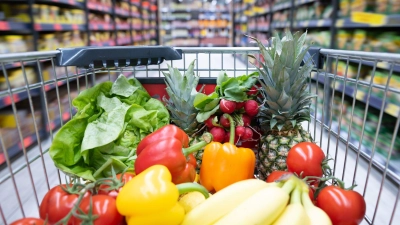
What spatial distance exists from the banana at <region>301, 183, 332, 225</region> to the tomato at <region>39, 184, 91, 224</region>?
542 mm

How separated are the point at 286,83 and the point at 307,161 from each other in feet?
1.02

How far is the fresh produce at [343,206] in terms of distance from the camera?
0.79 m

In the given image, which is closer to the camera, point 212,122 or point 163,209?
point 163,209

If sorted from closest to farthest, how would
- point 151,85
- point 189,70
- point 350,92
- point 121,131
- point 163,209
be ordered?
point 163,209, point 121,131, point 189,70, point 151,85, point 350,92

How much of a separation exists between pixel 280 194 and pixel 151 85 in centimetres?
90

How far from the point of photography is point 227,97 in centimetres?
118

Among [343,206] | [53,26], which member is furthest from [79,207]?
[53,26]

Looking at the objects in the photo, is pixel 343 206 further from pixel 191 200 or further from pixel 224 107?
pixel 224 107

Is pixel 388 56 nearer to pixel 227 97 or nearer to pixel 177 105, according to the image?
pixel 227 97

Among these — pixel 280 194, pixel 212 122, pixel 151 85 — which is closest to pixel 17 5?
pixel 151 85

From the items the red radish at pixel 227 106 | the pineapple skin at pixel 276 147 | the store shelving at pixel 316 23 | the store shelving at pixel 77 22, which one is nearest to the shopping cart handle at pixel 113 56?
the red radish at pixel 227 106

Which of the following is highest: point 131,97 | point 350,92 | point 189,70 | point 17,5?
point 17,5

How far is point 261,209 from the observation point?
0.68m

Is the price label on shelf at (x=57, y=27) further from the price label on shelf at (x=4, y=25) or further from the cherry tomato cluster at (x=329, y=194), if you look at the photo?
the cherry tomato cluster at (x=329, y=194)
